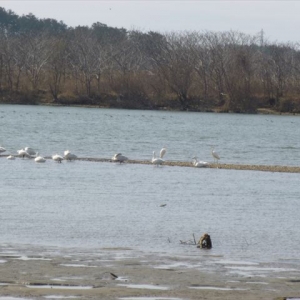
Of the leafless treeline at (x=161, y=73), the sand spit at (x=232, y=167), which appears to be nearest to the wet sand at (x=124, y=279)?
the sand spit at (x=232, y=167)

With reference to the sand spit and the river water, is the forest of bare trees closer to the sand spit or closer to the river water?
the river water

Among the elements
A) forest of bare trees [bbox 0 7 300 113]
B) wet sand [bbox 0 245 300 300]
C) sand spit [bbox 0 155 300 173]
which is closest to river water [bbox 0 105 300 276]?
sand spit [bbox 0 155 300 173]

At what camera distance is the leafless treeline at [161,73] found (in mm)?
99938

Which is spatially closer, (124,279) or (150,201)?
(124,279)

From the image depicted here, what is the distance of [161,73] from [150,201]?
7963 cm

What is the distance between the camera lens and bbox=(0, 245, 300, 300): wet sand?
1255cm

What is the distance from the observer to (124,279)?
44.4 feet

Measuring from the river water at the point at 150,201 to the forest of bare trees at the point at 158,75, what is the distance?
146 ft

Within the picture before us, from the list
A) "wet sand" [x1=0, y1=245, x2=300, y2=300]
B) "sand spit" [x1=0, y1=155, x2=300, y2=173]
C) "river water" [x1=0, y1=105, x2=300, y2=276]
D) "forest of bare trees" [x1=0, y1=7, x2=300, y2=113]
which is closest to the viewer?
"wet sand" [x1=0, y1=245, x2=300, y2=300]

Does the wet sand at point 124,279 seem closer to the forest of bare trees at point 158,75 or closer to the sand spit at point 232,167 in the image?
the sand spit at point 232,167

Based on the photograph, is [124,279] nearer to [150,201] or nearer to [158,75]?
[150,201]

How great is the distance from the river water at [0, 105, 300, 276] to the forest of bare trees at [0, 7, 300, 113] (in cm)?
4464

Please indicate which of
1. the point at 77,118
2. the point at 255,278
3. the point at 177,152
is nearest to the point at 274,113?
the point at 77,118

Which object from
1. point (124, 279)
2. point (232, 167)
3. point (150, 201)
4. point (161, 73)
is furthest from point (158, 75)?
point (124, 279)
